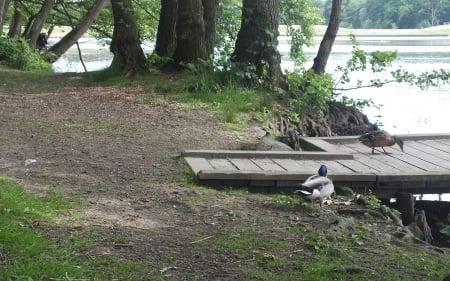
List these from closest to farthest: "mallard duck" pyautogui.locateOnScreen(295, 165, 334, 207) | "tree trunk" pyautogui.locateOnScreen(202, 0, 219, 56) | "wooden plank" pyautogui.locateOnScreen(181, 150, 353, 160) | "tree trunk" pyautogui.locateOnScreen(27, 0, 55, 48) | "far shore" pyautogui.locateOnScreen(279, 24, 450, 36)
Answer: "mallard duck" pyautogui.locateOnScreen(295, 165, 334, 207) → "wooden plank" pyautogui.locateOnScreen(181, 150, 353, 160) → "tree trunk" pyautogui.locateOnScreen(202, 0, 219, 56) → "tree trunk" pyautogui.locateOnScreen(27, 0, 55, 48) → "far shore" pyautogui.locateOnScreen(279, 24, 450, 36)

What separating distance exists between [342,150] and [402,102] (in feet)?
39.4

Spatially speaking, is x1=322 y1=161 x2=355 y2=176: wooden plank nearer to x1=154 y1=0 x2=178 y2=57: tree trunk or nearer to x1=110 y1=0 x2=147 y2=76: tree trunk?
x1=110 y1=0 x2=147 y2=76: tree trunk

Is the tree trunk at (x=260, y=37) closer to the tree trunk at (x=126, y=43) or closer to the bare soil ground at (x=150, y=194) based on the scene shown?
the bare soil ground at (x=150, y=194)

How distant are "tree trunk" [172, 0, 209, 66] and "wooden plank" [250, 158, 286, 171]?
628 cm

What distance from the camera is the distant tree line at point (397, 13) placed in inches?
1302

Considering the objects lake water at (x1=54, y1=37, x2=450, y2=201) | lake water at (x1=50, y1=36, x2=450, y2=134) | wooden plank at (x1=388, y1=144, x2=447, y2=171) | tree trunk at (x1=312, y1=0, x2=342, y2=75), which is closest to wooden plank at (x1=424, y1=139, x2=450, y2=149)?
lake water at (x1=54, y1=37, x2=450, y2=201)

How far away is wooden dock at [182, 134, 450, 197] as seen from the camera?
658 centimetres

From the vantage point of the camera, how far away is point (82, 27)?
869 inches

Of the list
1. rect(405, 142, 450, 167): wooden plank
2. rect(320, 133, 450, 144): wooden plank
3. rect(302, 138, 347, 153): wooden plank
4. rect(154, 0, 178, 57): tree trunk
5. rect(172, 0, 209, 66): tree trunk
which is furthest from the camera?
rect(154, 0, 178, 57): tree trunk

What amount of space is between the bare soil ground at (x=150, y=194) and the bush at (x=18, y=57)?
374 inches

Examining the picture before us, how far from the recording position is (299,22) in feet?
66.0

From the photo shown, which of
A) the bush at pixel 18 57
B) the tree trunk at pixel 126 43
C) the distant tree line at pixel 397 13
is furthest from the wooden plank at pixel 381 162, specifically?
the distant tree line at pixel 397 13

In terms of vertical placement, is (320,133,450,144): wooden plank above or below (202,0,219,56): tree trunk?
below

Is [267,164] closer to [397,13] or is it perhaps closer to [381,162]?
[381,162]
